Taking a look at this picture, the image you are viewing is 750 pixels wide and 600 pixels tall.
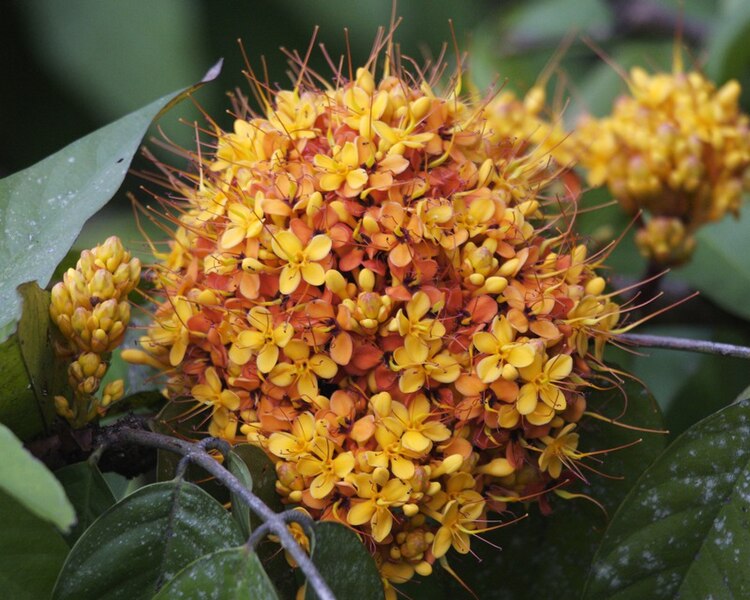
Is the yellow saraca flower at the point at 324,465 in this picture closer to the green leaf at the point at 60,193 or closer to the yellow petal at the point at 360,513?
the yellow petal at the point at 360,513

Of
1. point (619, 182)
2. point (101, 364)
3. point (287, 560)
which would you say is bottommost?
point (619, 182)

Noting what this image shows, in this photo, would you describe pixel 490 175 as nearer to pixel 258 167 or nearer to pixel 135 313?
pixel 258 167

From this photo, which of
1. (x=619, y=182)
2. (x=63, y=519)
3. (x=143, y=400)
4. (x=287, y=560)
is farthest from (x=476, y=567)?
(x=619, y=182)

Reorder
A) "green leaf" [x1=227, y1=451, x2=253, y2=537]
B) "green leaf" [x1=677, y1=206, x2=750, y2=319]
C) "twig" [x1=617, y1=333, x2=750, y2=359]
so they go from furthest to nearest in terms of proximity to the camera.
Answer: "green leaf" [x1=677, y1=206, x2=750, y2=319]
"twig" [x1=617, y1=333, x2=750, y2=359]
"green leaf" [x1=227, y1=451, x2=253, y2=537]

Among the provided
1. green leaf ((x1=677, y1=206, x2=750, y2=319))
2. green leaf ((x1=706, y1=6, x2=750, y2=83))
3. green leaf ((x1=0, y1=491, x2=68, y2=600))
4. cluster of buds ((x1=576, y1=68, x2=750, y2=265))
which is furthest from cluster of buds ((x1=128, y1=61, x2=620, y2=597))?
green leaf ((x1=706, y1=6, x2=750, y2=83))

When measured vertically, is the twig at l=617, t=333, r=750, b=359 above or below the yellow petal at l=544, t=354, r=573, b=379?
below

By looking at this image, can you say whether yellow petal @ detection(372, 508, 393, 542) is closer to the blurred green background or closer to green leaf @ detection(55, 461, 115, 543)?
green leaf @ detection(55, 461, 115, 543)
